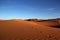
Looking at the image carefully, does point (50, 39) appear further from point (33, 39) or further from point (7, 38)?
point (7, 38)

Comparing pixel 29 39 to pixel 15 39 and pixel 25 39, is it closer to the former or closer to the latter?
pixel 25 39

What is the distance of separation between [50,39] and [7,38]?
327 centimetres

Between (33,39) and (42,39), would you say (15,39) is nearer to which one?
(33,39)

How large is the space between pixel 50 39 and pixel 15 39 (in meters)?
2.65

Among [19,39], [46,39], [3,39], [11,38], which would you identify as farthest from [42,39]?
[3,39]

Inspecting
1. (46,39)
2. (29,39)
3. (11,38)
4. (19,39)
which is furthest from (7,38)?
(46,39)

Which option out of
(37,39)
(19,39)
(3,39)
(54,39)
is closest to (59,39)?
(54,39)

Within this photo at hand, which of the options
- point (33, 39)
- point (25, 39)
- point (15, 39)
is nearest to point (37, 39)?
point (33, 39)

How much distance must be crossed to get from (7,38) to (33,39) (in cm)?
197

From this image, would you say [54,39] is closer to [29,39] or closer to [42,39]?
[42,39]

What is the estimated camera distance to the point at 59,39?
7.82m

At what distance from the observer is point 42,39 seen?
768 cm

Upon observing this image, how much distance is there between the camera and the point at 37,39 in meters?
7.66

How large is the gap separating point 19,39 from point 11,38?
657 millimetres
